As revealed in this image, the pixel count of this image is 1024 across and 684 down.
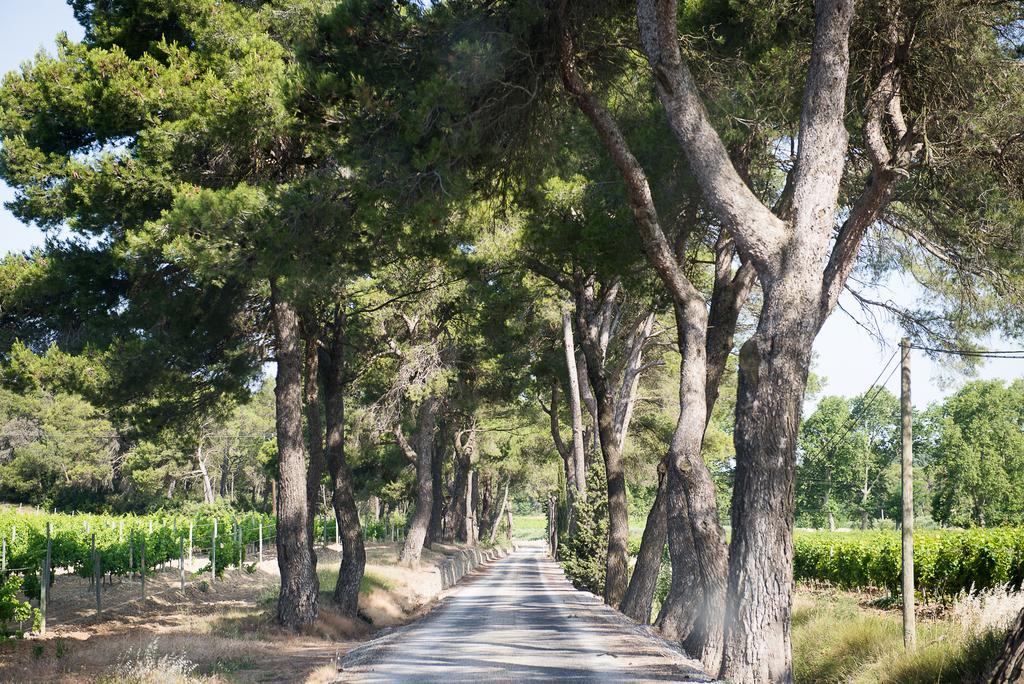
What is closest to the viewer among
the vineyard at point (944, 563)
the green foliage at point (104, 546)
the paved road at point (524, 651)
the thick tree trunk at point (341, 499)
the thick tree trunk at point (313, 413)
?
the paved road at point (524, 651)

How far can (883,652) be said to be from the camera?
9.45 m

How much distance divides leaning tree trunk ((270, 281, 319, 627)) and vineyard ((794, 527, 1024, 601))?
405 inches

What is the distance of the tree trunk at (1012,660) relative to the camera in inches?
199

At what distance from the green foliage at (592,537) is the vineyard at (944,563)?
7.30m

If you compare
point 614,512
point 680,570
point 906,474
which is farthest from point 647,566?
point 906,474

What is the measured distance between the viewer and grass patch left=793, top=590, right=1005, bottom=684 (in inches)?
306

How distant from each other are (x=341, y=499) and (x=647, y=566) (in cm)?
695

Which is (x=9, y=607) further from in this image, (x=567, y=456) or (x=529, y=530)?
(x=529, y=530)

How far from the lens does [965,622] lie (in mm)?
9258

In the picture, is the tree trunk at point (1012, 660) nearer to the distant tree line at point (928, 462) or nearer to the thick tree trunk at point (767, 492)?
the thick tree trunk at point (767, 492)

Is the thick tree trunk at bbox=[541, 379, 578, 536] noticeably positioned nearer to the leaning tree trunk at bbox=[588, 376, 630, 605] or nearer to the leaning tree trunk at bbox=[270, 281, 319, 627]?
the leaning tree trunk at bbox=[588, 376, 630, 605]

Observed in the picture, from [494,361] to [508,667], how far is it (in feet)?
55.6

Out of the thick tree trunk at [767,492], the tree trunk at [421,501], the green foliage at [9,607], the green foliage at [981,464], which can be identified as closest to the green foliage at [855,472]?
the green foliage at [981,464]

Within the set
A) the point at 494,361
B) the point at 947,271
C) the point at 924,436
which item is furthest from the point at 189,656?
the point at 924,436
